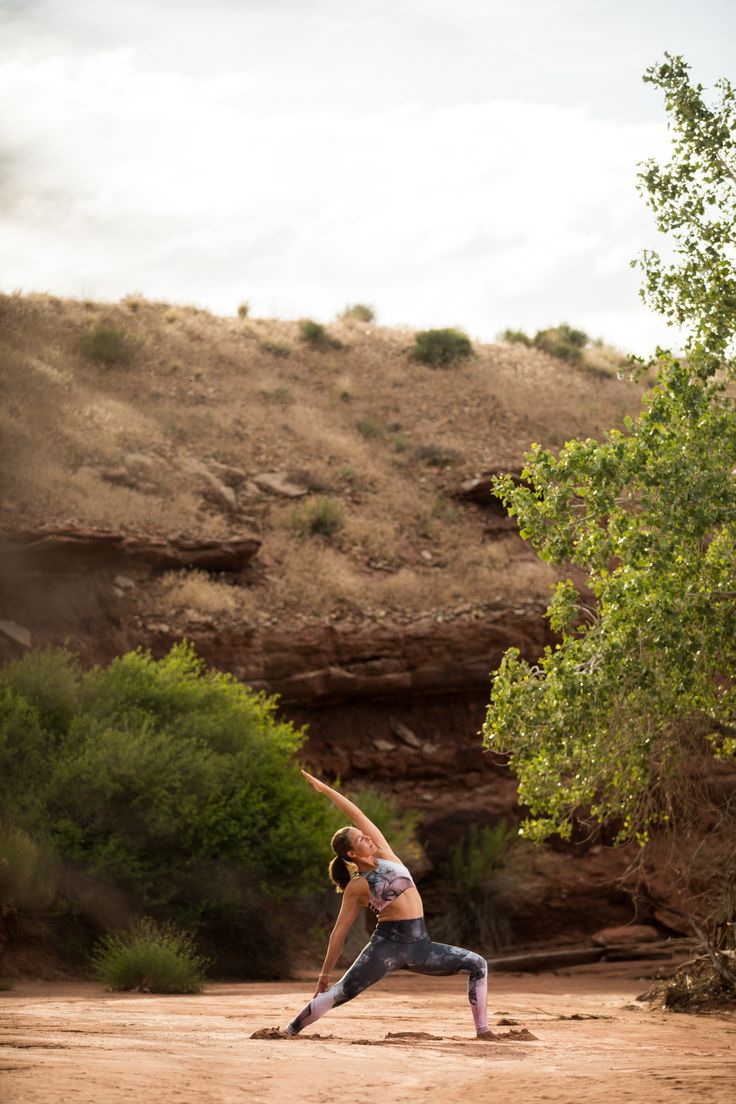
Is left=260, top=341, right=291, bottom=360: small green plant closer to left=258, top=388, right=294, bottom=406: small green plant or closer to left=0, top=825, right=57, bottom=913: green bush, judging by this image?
left=258, top=388, right=294, bottom=406: small green plant

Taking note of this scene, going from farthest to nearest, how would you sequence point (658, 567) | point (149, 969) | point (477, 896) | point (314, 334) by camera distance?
1. point (314, 334)
2. point (477, 896)
3. point (149, 969)
4. point (658, 567)

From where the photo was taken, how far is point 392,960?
7355 mm

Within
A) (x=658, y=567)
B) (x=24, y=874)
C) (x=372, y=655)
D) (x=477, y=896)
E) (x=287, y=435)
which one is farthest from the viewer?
(x=287, y=435)

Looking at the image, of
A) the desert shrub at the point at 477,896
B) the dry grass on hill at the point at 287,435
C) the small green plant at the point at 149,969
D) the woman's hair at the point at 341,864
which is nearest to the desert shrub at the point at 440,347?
the dry grass on hill at the point at 287,435

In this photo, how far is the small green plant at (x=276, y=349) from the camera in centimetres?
4588

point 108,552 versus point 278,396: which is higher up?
point 278,396

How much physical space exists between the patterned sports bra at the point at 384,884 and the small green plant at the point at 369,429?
111ft

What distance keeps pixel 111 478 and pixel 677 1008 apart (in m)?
22.4

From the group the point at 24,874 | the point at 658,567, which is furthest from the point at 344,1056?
the point at 24,874

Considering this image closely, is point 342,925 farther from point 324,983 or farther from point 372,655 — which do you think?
point 372,655

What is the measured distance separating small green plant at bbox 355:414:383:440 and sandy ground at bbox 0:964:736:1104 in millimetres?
29253

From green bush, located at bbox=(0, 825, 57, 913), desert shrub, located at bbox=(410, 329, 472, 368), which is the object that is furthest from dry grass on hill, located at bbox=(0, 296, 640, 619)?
green bush, located at bbox=(0, 825, 57, 913)

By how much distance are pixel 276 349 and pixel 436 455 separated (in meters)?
9.50

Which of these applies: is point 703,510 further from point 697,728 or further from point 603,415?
point 603,415
